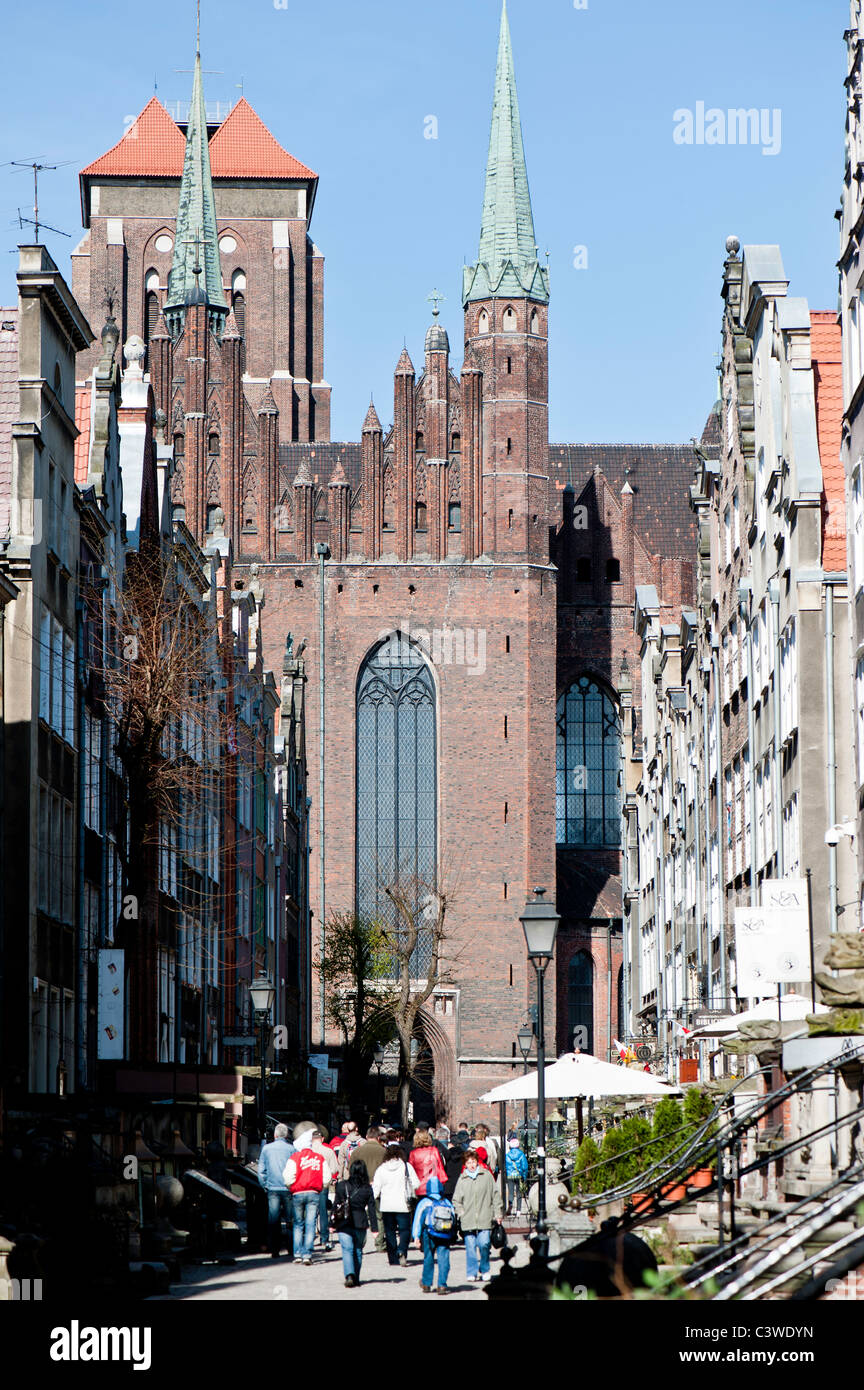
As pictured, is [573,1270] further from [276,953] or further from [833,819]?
[276,953]

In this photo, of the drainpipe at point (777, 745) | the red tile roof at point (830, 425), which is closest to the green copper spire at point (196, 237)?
the red tile roof at point (830, 425)

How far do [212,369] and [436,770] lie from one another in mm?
13712

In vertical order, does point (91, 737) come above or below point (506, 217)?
below

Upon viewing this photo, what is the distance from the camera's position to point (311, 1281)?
18875mm

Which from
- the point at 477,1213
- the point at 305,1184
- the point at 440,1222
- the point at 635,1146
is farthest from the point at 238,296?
the point at 440,1222

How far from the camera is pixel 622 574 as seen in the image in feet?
231

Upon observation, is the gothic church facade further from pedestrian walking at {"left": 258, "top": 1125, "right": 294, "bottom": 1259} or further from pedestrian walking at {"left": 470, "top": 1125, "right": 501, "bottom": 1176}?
pedestrian walking at {"left": 258, "top": 1125, "right": 294, "bottom": 1259}

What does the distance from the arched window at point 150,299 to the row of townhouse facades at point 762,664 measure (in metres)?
39.9

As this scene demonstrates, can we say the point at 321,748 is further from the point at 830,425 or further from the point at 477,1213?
the point at 477,1213

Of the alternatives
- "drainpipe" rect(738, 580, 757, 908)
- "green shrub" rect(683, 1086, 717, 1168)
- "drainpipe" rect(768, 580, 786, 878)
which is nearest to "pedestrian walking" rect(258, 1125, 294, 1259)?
"green shrub" rect(683, 1086, 717, 1168)

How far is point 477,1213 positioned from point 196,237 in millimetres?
61649

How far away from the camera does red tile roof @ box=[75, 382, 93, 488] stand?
3152 centimetres

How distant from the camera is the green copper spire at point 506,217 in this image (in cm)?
6706
